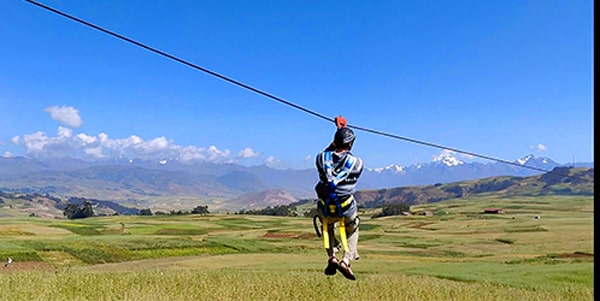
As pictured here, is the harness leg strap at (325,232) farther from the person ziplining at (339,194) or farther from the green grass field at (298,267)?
the green grass field at (298,267)

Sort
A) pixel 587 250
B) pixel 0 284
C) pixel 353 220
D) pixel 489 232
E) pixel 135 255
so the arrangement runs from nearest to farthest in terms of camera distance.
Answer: pixel 353 220 → pixel 0 284 → pixel 135 255 → pixel 587 250 → pixel 489 232

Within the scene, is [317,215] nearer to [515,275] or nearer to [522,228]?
[515,275]

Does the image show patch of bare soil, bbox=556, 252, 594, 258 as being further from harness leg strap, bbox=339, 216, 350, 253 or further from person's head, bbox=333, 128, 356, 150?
person's head, bbox=333, 128, 356, 150

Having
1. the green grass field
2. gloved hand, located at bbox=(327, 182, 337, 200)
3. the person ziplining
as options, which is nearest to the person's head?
the person ziplining

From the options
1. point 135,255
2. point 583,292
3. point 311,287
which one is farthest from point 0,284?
point 135,255

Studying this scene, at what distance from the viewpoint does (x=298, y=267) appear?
1654 inches

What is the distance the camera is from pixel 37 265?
158ft

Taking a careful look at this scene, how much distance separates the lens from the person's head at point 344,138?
6.41m

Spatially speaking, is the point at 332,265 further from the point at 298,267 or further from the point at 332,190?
the point at 298,267

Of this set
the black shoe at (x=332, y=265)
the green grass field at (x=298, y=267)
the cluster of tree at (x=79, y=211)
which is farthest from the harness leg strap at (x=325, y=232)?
the cluster of tree at (x=79, y=211)

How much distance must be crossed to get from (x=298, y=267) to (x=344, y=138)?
36.9 m

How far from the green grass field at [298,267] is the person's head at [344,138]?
1034 centimetres

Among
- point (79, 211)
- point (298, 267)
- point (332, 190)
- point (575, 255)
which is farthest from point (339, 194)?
point (79, 211)

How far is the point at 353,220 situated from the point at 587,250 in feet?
231
